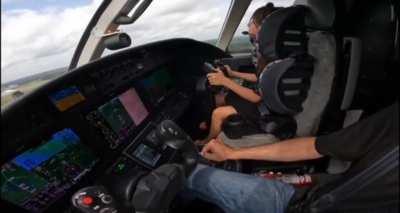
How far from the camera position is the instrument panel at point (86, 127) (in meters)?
1.09

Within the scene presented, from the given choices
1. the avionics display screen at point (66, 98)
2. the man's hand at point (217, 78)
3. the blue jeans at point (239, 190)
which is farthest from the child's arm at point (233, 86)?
the avionics display screen at point (66, 98)

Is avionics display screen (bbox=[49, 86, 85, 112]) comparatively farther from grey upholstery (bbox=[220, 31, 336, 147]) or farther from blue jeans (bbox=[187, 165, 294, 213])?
grey upholstery (bbox=[220, 31, 336, 147])

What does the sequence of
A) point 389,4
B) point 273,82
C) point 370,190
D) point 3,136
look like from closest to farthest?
point 370,190 → point 3,136 → point 273,82 → point 389,4

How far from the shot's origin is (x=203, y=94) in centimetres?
228

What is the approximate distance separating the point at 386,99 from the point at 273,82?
54 centimetres

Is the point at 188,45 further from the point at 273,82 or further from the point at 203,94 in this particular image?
the point at 273,82

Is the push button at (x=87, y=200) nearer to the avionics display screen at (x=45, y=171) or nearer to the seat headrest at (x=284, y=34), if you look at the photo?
the avionics display screen at (x=45, y=171)

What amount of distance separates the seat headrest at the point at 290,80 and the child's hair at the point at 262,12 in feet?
1.46

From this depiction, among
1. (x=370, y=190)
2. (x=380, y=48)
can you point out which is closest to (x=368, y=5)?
(x=380, y=48)

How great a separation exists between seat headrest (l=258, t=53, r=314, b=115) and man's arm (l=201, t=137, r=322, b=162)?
0.16m

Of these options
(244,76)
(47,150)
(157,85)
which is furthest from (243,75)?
(47,150)

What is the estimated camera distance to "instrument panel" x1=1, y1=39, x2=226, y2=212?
1.09 meters

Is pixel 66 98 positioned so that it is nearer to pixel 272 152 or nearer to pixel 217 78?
pixel 272 152

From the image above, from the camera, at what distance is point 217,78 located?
2104 millimetres
